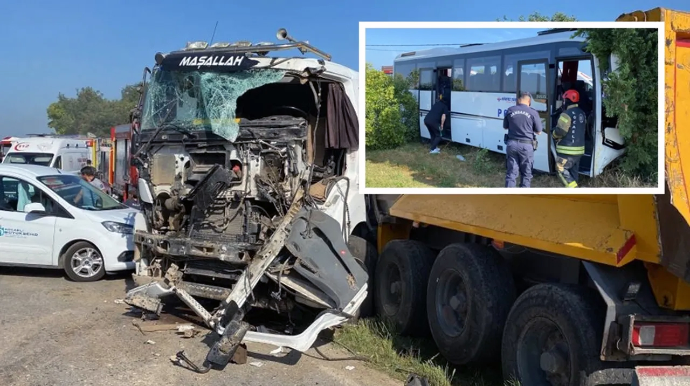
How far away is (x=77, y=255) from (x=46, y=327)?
9.20 ft

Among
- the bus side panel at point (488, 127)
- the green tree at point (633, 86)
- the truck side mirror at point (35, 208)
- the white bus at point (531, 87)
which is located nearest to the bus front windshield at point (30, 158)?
the truck side mirror at point (35, 208)

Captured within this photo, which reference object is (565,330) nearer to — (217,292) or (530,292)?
(530,292)

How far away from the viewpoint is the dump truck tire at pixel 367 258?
25.1ft

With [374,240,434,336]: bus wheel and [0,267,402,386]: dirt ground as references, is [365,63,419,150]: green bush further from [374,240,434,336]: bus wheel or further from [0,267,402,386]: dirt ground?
[374,240,434,336]: bus wheel

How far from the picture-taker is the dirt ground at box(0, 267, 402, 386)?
18.5 ft

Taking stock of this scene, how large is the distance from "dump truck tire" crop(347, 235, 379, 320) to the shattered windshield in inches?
77.5

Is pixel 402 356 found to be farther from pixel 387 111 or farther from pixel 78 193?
pixel 78 193

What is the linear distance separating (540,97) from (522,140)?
0.95ft

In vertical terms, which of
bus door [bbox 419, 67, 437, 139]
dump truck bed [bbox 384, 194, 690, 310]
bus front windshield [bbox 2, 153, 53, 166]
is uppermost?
bus door [bbox 419, 67, 437, 139]

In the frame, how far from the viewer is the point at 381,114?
3.95 meters

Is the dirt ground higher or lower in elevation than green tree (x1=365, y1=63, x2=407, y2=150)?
lower

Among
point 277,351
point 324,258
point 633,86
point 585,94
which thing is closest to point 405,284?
point 324,258

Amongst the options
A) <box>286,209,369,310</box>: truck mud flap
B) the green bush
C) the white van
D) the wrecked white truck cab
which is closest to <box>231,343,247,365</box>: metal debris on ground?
the wrecked white truck cab

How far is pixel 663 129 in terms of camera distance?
3371mm
